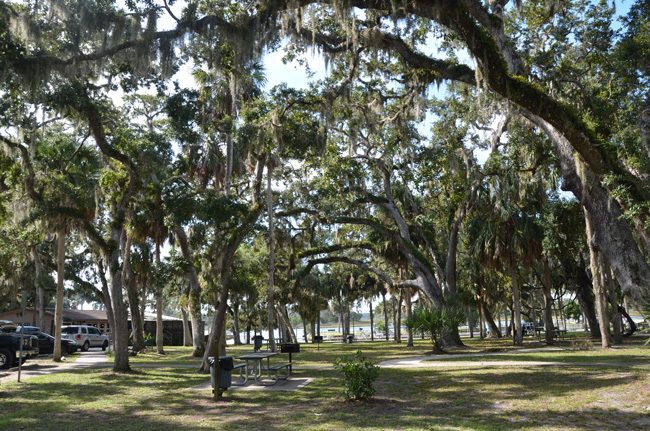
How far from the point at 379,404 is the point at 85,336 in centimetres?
2927

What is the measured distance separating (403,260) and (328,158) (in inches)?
341

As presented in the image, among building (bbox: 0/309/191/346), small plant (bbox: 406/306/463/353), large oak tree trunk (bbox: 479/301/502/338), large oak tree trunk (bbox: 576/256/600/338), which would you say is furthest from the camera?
building (bbox: 0/309/191/346)

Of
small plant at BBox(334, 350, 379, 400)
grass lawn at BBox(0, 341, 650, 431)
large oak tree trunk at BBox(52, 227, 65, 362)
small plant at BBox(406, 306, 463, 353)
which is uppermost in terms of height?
large oak tree trunk at BBox(52, 227, 65, 362)

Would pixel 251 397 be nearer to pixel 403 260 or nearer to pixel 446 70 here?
pixel 446 70

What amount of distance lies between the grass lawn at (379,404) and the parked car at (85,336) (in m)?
20.4

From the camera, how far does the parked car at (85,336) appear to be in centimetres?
3275

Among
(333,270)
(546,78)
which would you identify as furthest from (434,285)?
(333,270)

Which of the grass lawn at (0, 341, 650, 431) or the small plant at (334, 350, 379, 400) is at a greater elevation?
the small plant at (334, 350, 379, 400)

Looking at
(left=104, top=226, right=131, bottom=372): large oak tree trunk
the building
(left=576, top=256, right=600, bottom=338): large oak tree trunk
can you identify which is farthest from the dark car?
(left=576, top=256, right=600, bottom=338): large oak tree trunk

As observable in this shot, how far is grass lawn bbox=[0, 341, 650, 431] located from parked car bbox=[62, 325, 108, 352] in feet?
67.0

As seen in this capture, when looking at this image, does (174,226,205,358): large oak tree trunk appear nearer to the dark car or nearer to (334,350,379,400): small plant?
the dark car

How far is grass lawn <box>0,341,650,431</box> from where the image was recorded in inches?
298

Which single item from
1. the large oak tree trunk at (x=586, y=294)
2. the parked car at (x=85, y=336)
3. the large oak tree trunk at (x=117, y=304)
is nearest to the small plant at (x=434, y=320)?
the large oak tree trunk at (x=117, y=304)

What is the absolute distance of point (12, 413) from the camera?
364 inches
